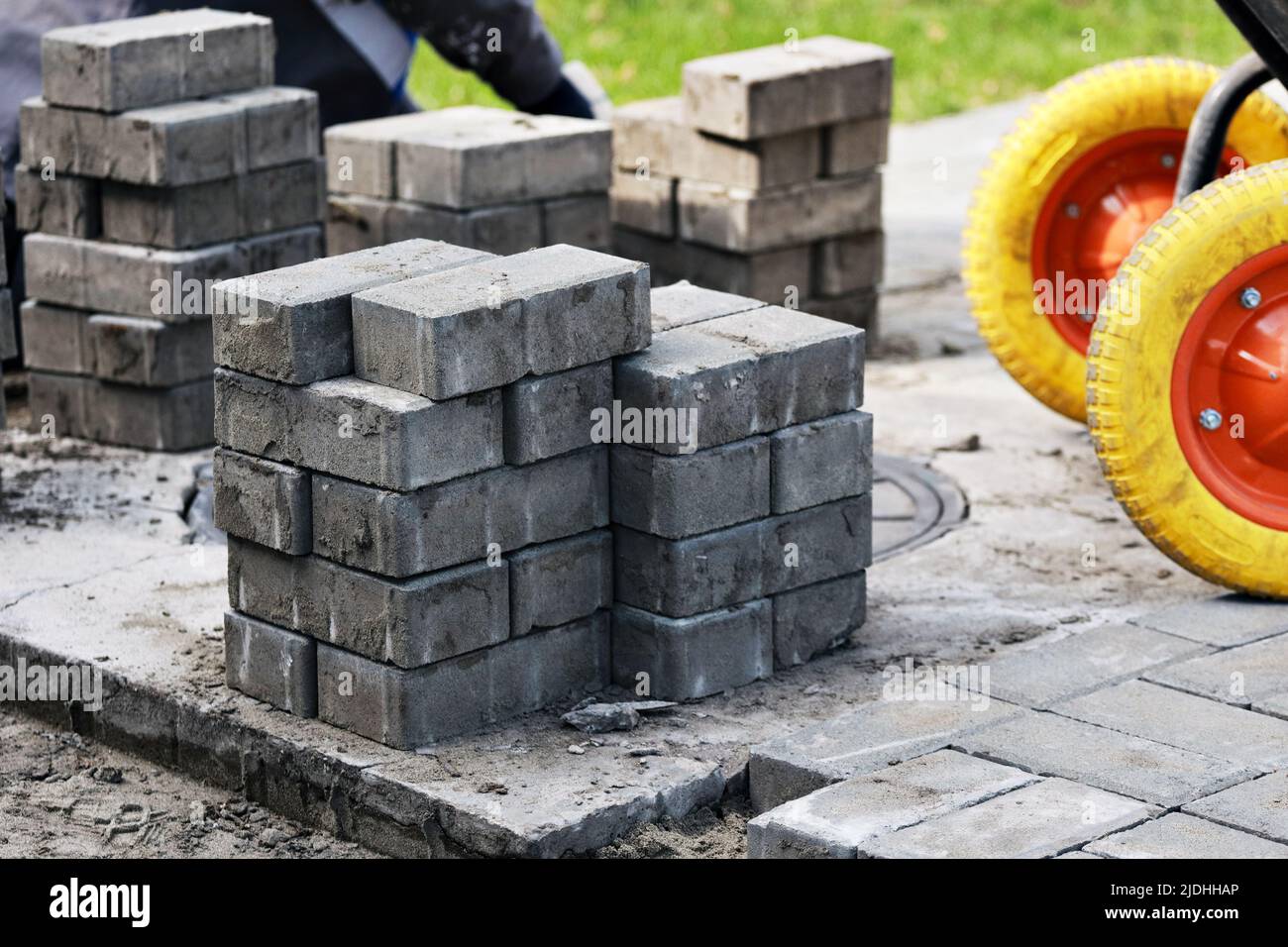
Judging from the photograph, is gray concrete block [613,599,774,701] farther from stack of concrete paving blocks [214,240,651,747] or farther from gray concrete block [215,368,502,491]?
gray concrete block [215,368,502,491]

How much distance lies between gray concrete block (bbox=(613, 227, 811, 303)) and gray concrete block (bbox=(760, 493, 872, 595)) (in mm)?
2750

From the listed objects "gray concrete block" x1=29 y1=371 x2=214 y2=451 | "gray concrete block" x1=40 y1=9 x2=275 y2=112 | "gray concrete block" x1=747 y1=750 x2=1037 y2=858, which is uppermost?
"gray concrete block" x1=40 y1=9 x2=275 y2=112

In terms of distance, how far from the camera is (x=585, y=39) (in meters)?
14.5

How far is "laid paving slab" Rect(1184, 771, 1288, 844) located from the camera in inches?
181

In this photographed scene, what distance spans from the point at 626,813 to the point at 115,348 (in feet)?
10.9

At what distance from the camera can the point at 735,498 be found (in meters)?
5.46

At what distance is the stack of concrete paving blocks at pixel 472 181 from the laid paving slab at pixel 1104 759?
133 inches

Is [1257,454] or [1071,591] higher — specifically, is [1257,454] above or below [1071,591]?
above

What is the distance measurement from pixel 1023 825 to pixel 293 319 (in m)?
1.93

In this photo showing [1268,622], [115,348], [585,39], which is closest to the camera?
[1268,622]

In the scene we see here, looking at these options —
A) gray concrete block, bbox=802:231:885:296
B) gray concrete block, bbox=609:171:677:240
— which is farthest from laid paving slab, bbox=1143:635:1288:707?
gray concrete block, bbox=609:171:677:240

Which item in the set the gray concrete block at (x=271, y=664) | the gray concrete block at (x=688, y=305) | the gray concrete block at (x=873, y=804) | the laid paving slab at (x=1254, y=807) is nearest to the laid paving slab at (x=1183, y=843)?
the laid paving slab at (x=1254, y=807)

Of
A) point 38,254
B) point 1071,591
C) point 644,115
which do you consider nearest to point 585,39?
point 644,115

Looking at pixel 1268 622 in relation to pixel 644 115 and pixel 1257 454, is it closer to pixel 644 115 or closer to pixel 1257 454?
pixel 1257 454
